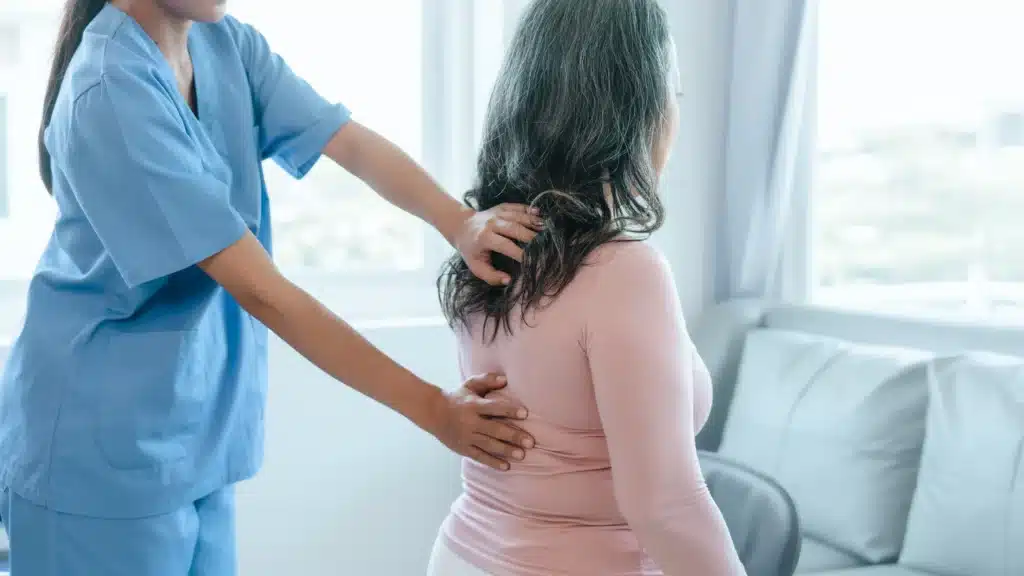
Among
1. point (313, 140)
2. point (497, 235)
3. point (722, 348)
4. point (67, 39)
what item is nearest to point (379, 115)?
point (722, 348)

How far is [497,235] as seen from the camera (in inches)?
46.0

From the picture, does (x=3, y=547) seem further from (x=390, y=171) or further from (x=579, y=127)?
(x=579, y=127)

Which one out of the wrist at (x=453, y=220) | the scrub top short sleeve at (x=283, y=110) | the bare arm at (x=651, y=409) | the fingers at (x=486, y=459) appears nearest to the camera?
the bare arm at (x=651, y=409)

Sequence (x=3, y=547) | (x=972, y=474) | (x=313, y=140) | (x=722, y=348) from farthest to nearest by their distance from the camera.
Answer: (x=722, y=348) < (x=3, y=547) < (x=972, y=474) < (x=313, y=140)

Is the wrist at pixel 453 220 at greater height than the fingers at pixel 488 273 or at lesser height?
greater

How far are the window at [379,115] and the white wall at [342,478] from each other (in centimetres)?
28

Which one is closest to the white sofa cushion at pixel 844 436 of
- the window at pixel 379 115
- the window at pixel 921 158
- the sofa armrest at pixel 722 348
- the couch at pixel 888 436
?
the couch at pixel 888 436

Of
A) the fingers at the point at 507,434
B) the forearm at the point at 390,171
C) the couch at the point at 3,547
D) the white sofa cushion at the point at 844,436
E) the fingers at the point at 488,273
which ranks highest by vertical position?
the forearm at the point at 390,171

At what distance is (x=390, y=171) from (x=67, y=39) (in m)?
0.46

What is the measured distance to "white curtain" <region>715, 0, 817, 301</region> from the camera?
2.58 m

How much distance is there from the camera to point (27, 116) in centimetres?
241

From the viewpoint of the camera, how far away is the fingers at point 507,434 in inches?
43.2

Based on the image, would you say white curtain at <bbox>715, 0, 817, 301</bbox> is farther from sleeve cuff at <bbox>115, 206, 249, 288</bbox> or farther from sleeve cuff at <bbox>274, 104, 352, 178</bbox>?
sleeve cuff at <bbox>115, 206, 249, 288</bbox>

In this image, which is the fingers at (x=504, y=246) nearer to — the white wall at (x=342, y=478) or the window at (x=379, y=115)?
the white wall at (x=342, y=478)
